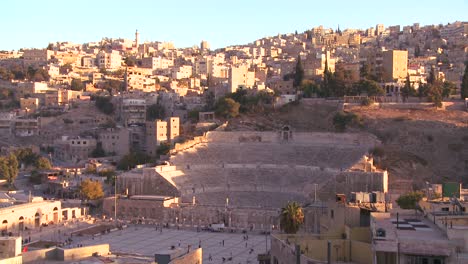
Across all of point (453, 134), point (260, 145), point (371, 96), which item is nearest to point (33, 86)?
point (260, 145)

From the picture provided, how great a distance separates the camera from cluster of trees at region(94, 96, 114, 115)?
72.4 metres

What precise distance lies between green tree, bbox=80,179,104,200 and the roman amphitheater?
74.1 inches

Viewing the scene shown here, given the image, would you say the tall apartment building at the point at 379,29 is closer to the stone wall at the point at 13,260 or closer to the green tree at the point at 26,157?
the green tree at the point at 26,157

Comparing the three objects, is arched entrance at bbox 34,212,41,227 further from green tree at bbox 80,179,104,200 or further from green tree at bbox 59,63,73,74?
green tree at bbox 59,63,73,74

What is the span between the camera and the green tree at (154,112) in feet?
229

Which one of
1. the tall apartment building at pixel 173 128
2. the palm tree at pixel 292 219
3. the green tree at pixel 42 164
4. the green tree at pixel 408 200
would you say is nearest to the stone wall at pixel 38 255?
the palm tree at pixel 292 219

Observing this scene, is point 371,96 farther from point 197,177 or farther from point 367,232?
point 367,232

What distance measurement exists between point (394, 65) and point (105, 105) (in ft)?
97.1

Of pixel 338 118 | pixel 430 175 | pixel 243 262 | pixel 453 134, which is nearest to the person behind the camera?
pixel 243 262

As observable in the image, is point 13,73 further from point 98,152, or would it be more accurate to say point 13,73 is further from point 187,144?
point 187,144

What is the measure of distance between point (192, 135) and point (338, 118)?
491 inches

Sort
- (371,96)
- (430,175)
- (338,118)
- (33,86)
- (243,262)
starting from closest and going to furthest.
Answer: (243,262) < (430,175) < (338,118) < (371,96) < (33,86)

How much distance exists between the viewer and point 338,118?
57281 mm

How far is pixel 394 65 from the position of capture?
234ft
